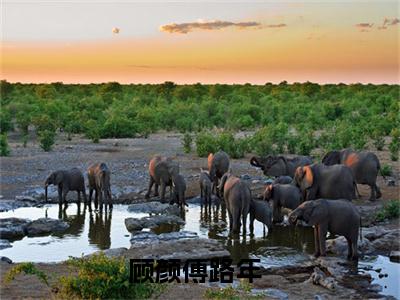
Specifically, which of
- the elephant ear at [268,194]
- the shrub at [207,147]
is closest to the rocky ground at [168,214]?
the shrub at [207,147]

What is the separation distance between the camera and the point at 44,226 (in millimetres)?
13750

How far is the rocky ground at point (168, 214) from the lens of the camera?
9516mm

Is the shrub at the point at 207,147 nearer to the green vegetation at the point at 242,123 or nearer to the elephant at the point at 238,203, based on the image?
the green vegetation at the point at 242,123

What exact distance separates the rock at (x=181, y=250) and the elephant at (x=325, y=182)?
3520mm

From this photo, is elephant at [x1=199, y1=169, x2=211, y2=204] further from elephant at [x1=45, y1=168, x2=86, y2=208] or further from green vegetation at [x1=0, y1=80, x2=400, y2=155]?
green vegetation at [x1=0, y1=80, x2=400, y2=155]

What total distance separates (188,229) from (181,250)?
2.81m

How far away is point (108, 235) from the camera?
13.7m

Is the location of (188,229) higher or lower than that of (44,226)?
lower

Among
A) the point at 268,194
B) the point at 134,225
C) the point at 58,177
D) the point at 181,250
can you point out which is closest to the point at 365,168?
the point at 268,194

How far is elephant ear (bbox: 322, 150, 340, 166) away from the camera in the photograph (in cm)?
1727

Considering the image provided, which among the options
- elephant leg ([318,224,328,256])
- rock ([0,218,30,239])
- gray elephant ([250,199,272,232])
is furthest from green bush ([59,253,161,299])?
gray elephant ([250,199,272,232])

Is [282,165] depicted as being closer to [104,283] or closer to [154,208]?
[154,208]

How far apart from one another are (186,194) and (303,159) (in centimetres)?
345

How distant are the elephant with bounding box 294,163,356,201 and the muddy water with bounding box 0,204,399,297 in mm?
1121
